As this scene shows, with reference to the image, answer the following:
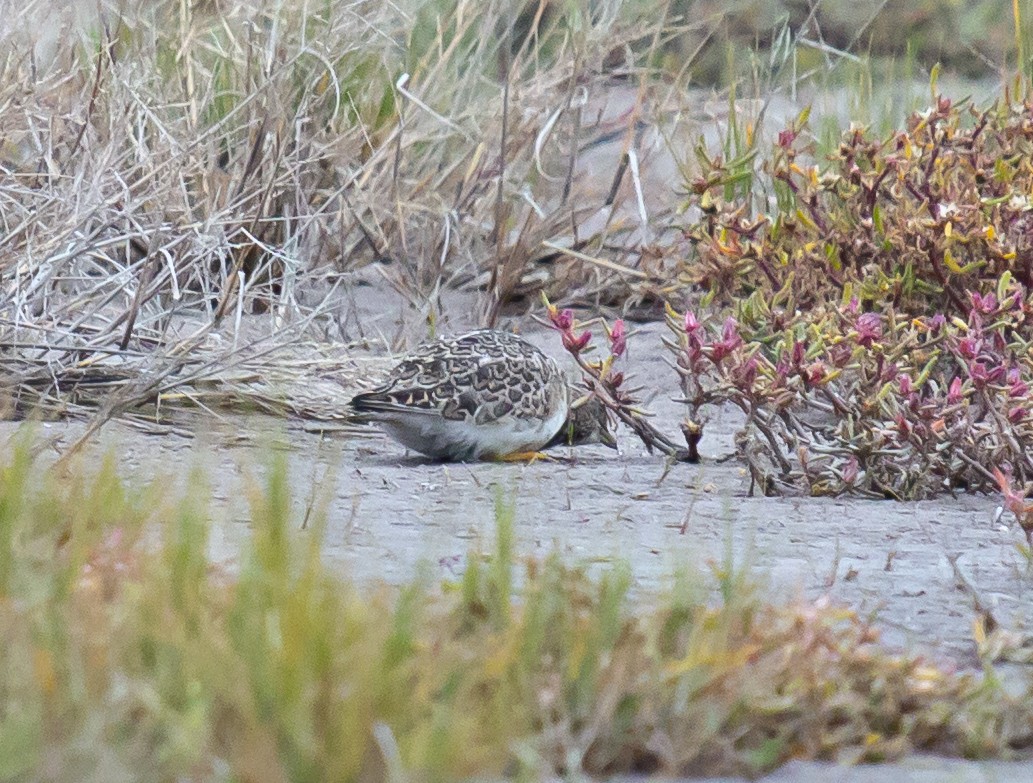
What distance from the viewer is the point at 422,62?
7.01 metres

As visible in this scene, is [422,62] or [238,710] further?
[422,62]

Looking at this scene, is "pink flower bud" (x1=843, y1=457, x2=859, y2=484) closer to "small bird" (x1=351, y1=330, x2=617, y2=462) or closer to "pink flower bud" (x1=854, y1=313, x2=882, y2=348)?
"pink flower bud" (x1=854, y1=313, x2=882, y2=348)

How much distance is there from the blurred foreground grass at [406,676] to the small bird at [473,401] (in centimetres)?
215

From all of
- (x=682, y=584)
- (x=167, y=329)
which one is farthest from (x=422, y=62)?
(x=682, y=584)

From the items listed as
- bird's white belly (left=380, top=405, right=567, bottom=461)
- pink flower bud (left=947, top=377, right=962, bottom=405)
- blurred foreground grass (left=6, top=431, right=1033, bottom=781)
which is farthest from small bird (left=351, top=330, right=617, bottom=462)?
blurred foreground grass (left=6, top=431, right=1033, bottom=781)

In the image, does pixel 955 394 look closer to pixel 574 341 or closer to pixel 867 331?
pixel 867 331

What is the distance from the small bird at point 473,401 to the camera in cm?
485

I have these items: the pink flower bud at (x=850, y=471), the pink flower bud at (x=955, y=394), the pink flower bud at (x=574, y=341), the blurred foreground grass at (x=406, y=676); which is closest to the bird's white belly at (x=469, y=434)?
the pink flower bud at (x=574, y=341)

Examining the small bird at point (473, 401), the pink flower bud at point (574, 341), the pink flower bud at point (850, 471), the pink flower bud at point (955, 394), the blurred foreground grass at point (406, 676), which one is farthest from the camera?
the small bird at point (473, 401)

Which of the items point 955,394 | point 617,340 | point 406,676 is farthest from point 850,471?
point 406,676

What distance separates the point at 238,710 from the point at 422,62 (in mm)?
5387

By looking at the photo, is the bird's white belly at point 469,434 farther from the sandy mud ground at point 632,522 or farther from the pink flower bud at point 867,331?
the pink flower bud at point 867,331

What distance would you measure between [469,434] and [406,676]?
291 cm

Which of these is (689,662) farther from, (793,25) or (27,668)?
(793,25)
